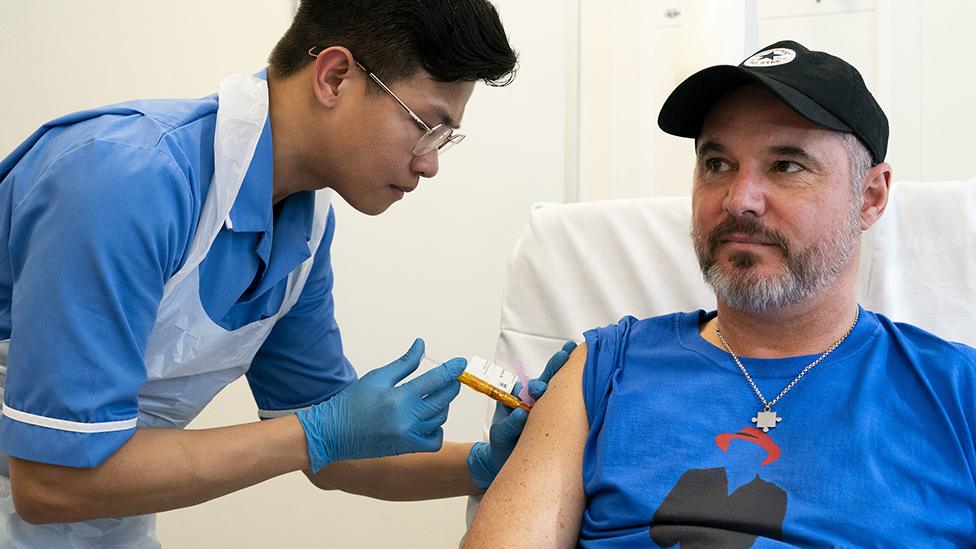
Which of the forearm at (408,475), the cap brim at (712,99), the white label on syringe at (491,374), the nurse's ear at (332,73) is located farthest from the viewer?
the forearm at (408,475)

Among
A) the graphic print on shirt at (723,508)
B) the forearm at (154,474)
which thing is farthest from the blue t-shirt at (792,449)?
the forearm at (154,474)

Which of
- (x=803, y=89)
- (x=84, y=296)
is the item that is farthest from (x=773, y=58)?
(x=84, y=296)

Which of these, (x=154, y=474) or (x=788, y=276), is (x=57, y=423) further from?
(x=788, y=276)

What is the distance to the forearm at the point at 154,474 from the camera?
1.32m

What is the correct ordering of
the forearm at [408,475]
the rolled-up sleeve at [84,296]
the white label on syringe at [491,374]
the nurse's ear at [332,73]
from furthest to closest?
the forearm at [408,475] → the white label on syringe at [491,374] → the nurse's ear at [332,73] → the rolled-up sleeve at [84,296]

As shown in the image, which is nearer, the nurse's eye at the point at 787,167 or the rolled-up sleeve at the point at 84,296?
the rolled-up sleeve at the point at 84,296

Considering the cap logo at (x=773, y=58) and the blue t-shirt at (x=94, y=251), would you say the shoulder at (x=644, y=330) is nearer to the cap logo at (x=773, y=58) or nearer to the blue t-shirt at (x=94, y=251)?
the cap logo at (x=773, y=58)

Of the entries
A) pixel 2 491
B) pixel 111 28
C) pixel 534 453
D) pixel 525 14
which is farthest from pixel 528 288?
pixel 111 28

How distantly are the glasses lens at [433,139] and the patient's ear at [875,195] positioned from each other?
644 millimetres

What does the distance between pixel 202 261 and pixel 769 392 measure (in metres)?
0.85

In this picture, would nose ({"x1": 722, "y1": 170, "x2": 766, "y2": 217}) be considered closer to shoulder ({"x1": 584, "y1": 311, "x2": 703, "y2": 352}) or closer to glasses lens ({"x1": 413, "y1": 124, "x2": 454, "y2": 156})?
shoulder ({"x1": 584, "y1": 311, "x2": 703, "y2": 352})

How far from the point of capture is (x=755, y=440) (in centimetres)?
135

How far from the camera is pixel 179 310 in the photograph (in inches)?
57.6

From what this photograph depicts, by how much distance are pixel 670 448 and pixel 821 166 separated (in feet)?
1.50
